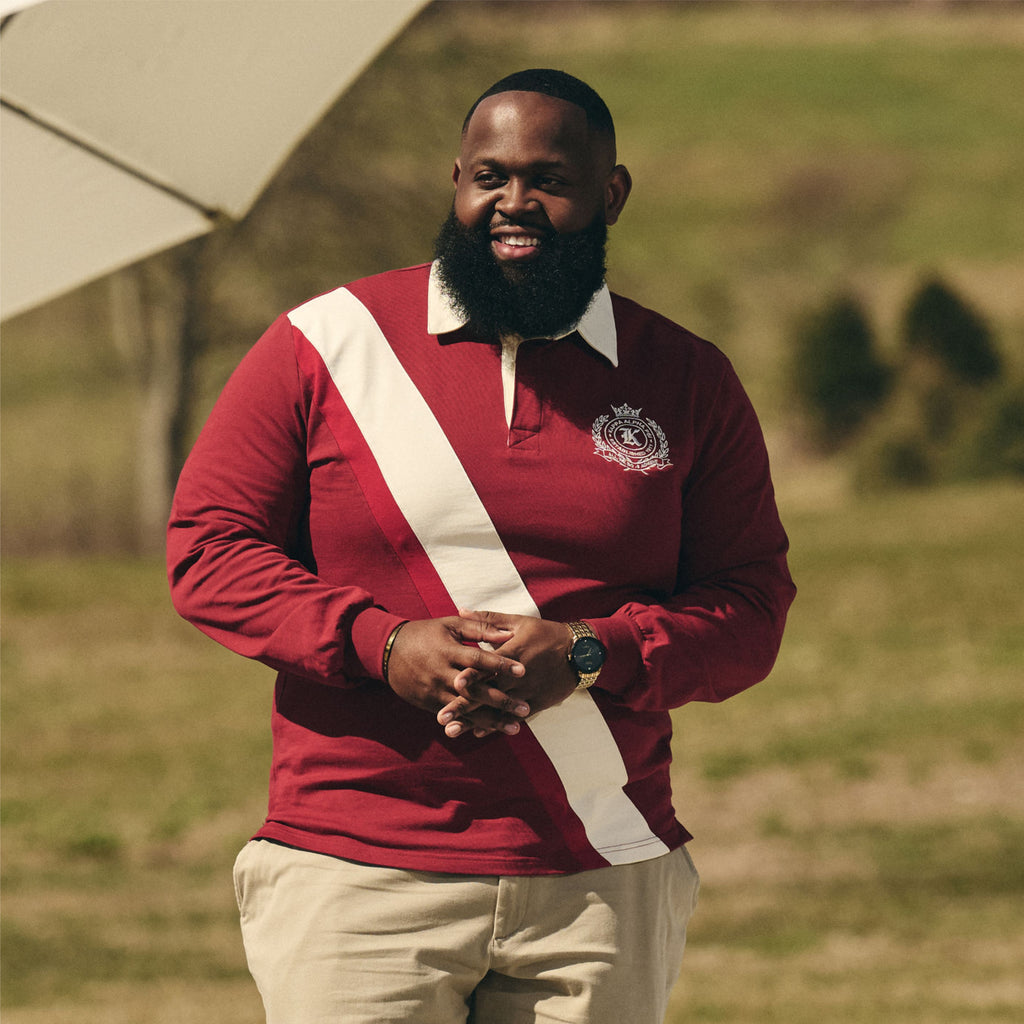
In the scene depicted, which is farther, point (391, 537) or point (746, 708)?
point (746, 708)

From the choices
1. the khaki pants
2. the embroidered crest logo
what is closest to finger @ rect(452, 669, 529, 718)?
the khaki pants

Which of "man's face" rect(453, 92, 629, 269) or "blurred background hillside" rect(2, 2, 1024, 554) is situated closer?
"man's face" rect(453, 92, 629, 269)

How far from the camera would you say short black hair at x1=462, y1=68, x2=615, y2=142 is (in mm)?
2611

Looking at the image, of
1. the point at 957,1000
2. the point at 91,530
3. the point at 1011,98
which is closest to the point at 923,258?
the point at 1011,98

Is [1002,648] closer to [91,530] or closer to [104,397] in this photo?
[91,530]

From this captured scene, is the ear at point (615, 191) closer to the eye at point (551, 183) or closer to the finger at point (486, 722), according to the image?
the eye at point (551, 183)

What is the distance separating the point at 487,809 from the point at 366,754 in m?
0.21

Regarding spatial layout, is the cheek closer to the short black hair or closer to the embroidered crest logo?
the short black hair

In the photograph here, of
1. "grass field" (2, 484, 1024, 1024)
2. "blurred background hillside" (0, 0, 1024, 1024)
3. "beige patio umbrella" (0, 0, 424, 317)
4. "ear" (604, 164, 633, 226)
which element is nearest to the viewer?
"ear" (604, 164, 633, 226)

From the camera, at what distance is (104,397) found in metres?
29.6

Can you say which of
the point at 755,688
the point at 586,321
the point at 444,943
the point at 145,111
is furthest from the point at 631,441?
the point at 755,688

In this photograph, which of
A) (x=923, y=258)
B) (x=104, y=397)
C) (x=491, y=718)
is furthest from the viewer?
(x=923, y=258)

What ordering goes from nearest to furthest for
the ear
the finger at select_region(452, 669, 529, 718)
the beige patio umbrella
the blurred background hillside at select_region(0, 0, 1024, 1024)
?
the finger at select_region(452, 669, 529, 718) < the ear < the beige patio umbrella < the blurred background hillside at select_region(0, 0, 1024, 1024)

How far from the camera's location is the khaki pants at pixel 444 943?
2432mm
